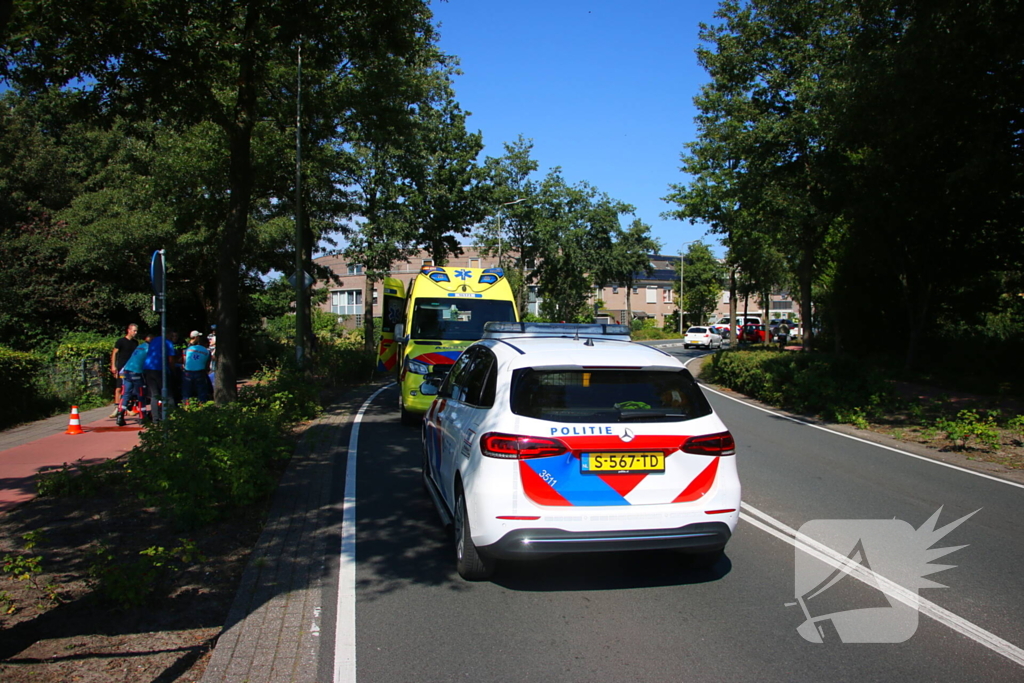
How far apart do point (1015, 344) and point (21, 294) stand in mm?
28248

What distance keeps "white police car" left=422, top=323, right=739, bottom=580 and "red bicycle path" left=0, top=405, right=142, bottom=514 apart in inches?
206

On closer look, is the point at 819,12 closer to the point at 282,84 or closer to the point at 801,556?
the point at 282,84

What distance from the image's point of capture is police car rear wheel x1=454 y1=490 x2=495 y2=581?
202 inches

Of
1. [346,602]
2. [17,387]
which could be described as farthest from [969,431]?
[17,387]

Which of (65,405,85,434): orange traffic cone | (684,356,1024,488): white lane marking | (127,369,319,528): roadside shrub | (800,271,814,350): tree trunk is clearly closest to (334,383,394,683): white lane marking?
(127,369,319,528): roadside shrub

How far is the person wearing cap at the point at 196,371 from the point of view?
13.9m

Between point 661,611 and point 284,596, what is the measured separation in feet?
7.93

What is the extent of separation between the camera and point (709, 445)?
497 centimetres

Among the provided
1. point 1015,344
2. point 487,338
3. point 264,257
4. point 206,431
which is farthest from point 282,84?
point 1015,344

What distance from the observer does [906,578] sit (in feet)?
17.7

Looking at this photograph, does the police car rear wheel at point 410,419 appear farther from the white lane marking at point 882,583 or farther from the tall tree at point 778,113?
the tall tree at point 778,113

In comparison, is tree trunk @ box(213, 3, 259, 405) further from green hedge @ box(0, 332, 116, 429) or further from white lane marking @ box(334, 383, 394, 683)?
white lane marking @ box(334, 383, 394, 683)

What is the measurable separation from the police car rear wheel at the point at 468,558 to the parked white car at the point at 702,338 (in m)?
52.3

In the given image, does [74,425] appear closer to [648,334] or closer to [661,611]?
[661,611]
